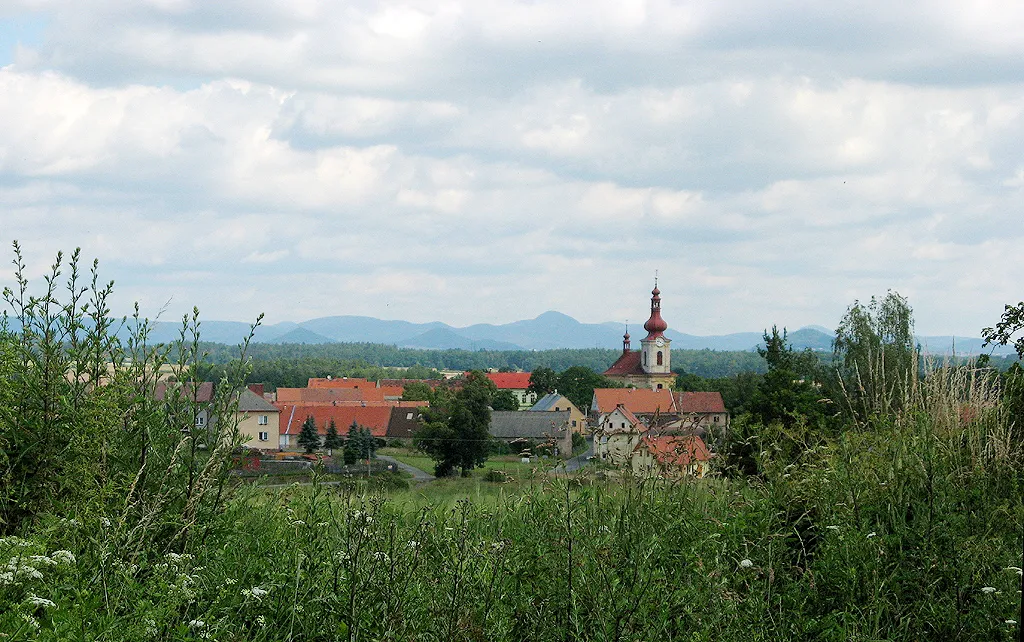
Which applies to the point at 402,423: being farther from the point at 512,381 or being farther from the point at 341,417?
the point at 512,381

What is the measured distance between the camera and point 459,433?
38.5 metres

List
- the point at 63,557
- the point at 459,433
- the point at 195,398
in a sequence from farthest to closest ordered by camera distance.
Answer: the point at 459,433
the point at 195,398
the point at 63,557

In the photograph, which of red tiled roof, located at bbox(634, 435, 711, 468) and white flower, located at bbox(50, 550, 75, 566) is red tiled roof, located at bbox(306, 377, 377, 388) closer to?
red tiled roof, located at bbox(634, 435, 711, 468)

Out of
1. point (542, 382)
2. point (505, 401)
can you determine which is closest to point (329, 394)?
point (542, 382)

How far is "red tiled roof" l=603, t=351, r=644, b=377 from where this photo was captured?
130375 millimetres

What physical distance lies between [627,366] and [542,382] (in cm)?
3004

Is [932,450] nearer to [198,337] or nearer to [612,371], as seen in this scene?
[198,337]

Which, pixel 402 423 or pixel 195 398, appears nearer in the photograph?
pixel 195 398

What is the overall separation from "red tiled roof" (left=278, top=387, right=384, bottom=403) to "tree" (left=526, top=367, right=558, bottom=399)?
18.6m

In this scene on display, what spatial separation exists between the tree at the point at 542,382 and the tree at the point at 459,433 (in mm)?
53988

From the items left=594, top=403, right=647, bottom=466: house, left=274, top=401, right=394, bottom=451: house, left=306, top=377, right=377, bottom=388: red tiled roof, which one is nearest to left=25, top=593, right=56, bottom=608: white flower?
left=594, top=403, right=647, bottom=466: house

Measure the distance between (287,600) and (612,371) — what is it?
129 metres

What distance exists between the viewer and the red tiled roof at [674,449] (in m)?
7.30

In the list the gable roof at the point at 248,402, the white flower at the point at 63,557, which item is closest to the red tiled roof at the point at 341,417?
the gable roof at the point at 248,402
